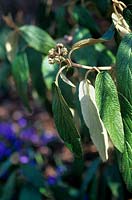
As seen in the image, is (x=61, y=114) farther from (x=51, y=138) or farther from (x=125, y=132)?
(x=51, y=138)

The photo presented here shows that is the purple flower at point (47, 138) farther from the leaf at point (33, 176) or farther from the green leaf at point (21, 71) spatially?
the green leaf at point (21, 71)

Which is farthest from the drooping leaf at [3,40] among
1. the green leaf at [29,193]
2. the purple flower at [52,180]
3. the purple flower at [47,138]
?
the purple flower at [47,138]

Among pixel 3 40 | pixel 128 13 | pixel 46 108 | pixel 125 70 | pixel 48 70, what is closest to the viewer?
pixel 125 70

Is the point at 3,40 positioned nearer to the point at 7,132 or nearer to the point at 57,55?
the point at 57,55

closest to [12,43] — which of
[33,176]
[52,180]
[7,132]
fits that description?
[33,176]

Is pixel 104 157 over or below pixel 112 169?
over

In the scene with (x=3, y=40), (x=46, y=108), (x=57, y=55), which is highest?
(x=57, y=55)

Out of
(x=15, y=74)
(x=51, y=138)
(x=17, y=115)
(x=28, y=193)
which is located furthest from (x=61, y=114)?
(x=17, y=115)
